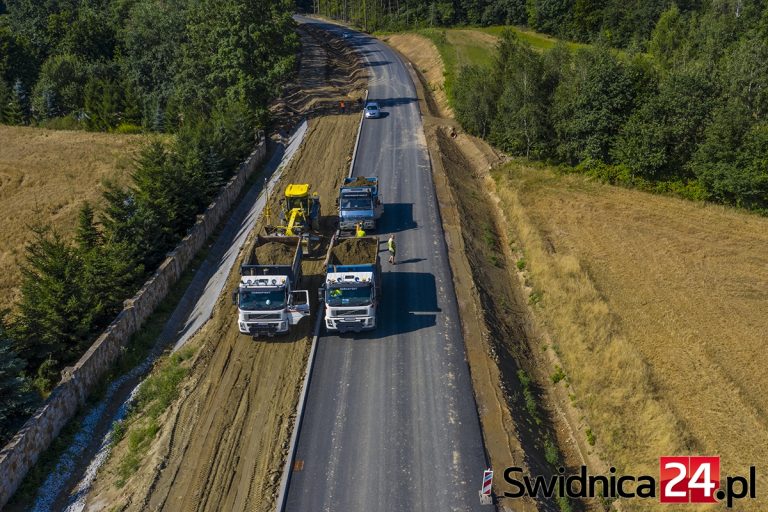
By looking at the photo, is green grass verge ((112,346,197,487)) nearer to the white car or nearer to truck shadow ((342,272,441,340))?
truck shadow ((342,272,441,340))

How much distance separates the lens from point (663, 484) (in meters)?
19.9

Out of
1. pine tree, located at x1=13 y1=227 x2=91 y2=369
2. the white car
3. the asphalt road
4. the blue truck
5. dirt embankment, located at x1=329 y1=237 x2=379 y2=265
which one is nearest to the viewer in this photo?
the asphalt road

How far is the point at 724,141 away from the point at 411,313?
91.0ft

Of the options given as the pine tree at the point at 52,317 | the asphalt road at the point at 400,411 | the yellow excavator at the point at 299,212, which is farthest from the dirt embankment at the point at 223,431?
the pine tree at the point at 52,317

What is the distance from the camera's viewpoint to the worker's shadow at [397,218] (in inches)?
1420

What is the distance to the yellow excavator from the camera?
3216 centimetres

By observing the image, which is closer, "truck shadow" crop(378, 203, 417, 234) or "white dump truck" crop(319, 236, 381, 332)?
"white dump truck" crop(319, 236, 381, 332)

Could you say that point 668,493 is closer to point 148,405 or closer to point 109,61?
point 148,405

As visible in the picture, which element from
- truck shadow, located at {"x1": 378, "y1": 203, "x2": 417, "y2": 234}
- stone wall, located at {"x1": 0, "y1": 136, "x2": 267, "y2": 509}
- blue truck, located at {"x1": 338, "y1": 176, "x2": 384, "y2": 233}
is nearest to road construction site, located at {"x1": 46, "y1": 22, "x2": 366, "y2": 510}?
stone wall, located at {"x1": 0, "y1": 136, "x2": 267, "y2": 509}

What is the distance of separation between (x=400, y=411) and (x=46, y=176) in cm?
4292

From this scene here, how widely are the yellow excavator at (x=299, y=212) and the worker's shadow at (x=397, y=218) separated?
421 cm

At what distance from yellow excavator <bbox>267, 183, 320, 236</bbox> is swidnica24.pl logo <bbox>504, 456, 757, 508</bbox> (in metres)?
17.6

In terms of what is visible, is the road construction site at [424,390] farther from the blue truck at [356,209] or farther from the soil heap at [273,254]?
the blue truck at [356,209]

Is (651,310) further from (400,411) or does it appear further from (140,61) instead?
(140,61)
